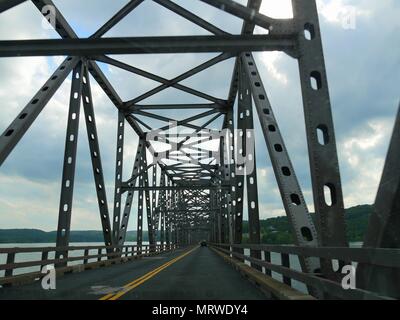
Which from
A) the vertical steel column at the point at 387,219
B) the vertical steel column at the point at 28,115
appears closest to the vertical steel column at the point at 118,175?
the vertical steel column at the point at 28,115

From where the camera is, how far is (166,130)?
3703 cm

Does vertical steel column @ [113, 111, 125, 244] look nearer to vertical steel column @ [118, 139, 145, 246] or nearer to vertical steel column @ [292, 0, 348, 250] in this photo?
vertical steel column @ [118, 139, 145, 246]

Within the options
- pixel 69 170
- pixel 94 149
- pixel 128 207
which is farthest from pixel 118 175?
pixel 69 170

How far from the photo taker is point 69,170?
1573 cm

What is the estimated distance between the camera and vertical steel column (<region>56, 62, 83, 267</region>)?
15.1 meters

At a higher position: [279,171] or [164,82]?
[164,82]

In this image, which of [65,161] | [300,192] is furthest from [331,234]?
[65,161]

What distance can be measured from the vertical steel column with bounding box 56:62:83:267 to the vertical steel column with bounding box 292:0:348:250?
974cm

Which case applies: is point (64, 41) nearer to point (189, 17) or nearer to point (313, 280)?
point (189, 17)

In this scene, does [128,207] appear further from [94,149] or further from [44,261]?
[44,261]

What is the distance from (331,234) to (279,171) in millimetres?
2349

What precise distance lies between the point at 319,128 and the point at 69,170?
10.3 m
